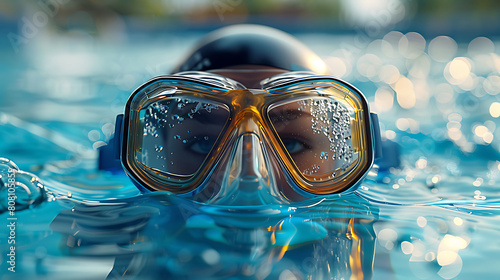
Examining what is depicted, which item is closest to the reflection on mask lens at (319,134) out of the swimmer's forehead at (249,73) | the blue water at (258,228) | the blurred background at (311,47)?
the blue water at (258,228)

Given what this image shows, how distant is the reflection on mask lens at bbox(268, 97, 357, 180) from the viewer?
4.26 feet

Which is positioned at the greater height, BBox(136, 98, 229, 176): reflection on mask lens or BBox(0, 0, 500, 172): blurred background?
BBox(0, 0, 500, 172): blurred background

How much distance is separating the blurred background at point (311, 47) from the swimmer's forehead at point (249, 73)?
93 centimetres

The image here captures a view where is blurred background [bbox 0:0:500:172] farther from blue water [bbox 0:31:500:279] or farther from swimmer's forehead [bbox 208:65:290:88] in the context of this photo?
swimmer's forehead [bbox 208:65:290:88]

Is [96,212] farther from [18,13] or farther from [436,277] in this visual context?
[18,13]

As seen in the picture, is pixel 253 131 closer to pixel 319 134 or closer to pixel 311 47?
pixel 319 134

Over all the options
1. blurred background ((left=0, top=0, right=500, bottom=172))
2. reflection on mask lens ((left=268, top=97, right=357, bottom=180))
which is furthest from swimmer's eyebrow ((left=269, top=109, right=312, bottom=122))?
blurred background ((left=0, top=0, right=500, bottom=172))

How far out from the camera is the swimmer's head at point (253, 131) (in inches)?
49.5

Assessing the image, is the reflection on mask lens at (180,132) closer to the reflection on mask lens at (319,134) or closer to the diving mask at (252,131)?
the diving mask at (252,131)

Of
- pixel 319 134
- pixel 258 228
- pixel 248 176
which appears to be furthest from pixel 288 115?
pixel 258 228

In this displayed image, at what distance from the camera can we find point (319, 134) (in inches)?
51.5

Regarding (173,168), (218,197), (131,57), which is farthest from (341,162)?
(131,57)

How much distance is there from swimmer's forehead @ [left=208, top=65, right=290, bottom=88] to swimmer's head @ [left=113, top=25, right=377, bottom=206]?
0.57 ft

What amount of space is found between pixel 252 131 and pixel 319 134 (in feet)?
0.70
